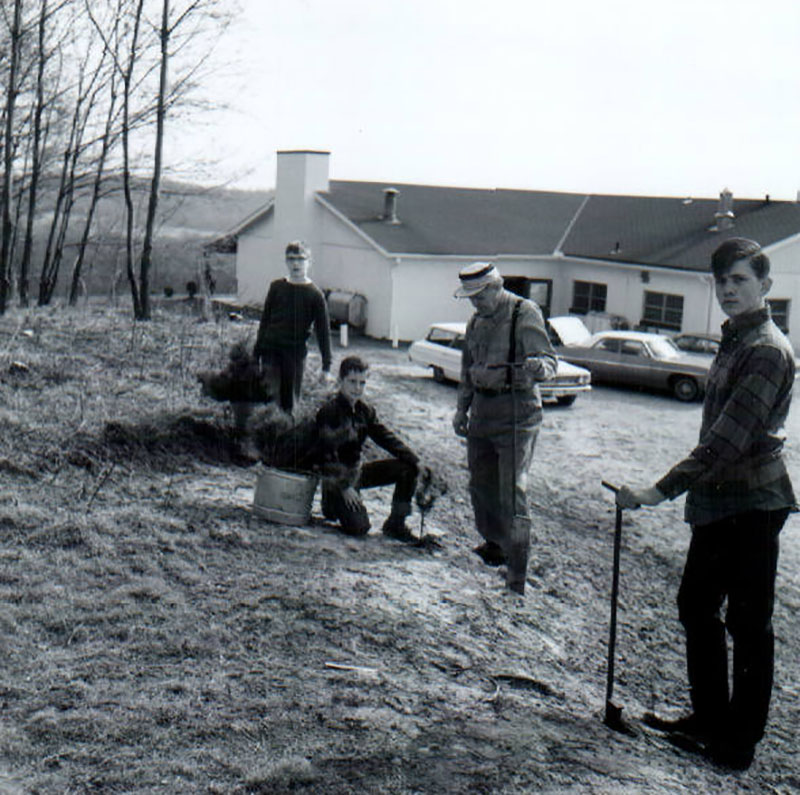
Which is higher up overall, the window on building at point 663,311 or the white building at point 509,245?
the white building at point 509,245

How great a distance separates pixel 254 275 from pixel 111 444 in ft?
97.6

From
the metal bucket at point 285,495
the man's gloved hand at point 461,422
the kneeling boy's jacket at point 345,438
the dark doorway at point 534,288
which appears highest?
the dark doorway at point 534,288

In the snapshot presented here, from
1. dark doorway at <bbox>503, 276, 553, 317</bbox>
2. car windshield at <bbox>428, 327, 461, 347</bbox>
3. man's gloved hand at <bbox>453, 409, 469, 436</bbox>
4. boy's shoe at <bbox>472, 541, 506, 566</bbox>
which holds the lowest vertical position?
boy's shoe at <bbox>472, 541, 506, 566</bbox>

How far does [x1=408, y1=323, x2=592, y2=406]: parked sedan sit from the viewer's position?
20.5 metres

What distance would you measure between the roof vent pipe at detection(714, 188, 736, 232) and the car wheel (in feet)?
38.9

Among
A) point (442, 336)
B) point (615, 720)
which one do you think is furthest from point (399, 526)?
point (442, 336)

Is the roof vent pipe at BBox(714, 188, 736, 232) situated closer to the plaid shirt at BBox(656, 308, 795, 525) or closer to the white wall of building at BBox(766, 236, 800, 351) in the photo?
the white wall of building at BBox(766, 236, 800, 351)

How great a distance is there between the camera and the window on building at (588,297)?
33.9 metres

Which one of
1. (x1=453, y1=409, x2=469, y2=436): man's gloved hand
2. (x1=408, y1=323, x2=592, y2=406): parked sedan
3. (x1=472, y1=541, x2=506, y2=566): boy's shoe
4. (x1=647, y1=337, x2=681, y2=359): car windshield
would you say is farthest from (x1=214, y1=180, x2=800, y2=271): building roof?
(x1=453, y1=409, x2=469, y2=436): man's gloved hand

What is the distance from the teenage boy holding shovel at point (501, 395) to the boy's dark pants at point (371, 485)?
123 cm

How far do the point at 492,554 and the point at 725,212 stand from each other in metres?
28.4

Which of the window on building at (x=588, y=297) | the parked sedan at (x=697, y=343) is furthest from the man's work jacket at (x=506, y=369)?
the window on building at (x=588, y=297)

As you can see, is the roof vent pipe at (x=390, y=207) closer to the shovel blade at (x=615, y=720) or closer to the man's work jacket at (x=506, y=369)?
the man's work jacket at (x=506, y=369)

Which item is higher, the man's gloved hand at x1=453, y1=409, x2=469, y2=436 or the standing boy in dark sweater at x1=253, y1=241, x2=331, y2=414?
the standing boy in dark sweater at x1=253, y1=241, x2=331, y2=414
